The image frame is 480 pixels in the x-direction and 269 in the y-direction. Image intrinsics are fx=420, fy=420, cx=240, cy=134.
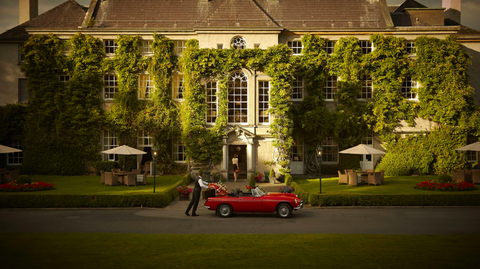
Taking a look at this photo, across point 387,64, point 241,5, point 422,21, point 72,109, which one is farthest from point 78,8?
point 422,21

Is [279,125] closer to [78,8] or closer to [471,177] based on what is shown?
[471,177]

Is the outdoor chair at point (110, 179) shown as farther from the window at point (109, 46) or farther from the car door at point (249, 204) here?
the window at point (109, 46)

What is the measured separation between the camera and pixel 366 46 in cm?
3228

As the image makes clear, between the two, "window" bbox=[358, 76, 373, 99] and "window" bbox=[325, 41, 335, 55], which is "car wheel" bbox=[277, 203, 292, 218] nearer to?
"window" bbox=[358, 76, 373, 99]

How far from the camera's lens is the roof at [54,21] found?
32.9 meters

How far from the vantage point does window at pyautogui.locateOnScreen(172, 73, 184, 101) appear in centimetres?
3170

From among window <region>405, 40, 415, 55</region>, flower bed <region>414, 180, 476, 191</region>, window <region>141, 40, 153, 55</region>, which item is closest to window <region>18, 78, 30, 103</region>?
window <region>141, 40, 153, 55</region>

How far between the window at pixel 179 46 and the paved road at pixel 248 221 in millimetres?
16184

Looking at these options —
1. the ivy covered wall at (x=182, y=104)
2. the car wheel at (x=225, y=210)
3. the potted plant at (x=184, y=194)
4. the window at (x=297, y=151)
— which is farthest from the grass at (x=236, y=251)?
the window at (x=297, y=151)

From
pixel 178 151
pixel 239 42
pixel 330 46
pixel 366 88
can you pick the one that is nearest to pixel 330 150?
pixel 366 88

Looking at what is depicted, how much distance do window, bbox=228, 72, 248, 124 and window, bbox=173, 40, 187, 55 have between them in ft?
16.6

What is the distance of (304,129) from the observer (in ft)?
104

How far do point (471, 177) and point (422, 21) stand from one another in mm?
14076

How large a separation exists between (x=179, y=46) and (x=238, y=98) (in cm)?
659
